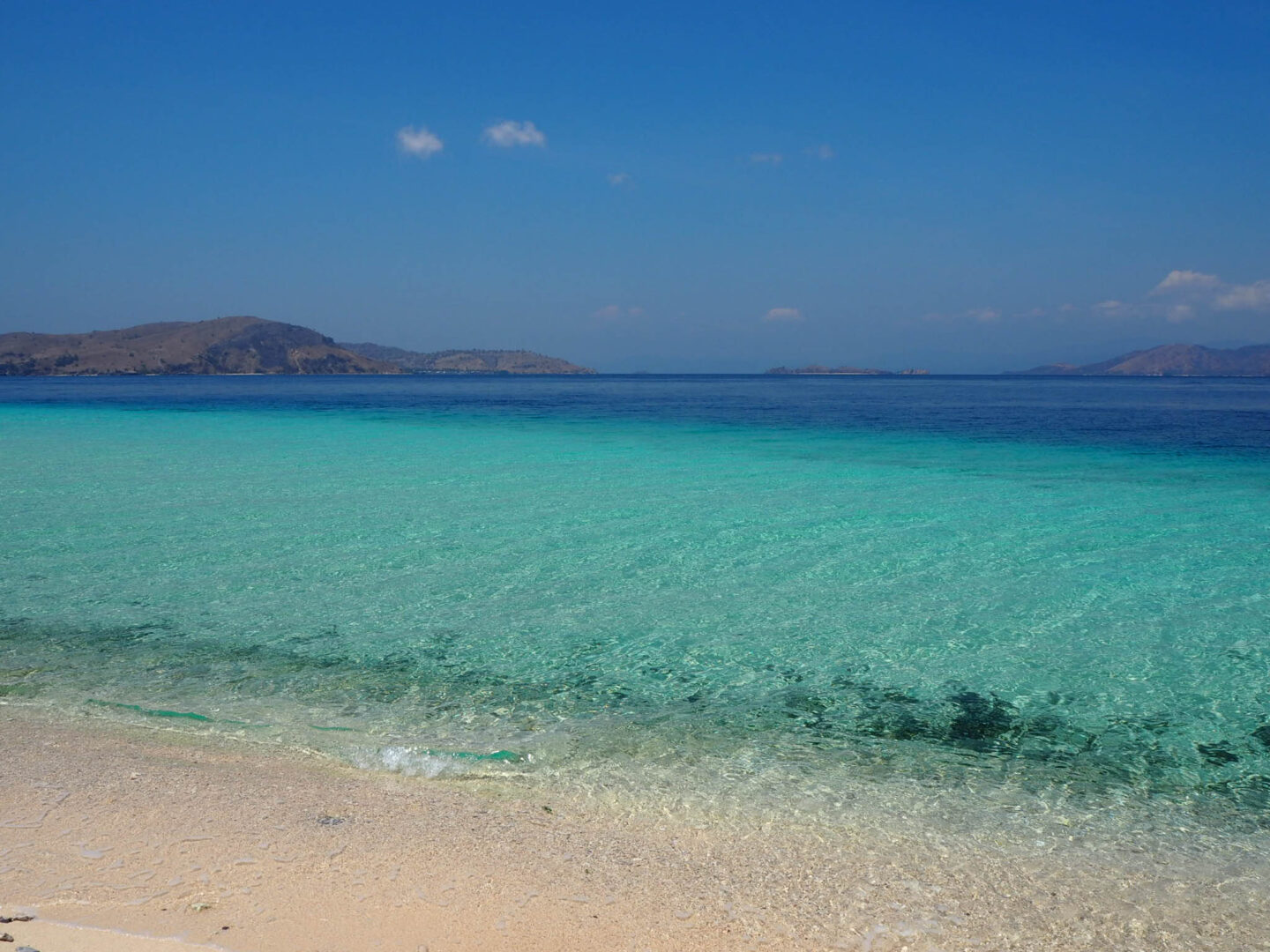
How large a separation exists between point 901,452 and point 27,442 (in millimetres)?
22516

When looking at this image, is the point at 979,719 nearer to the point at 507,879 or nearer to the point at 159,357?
the point at 507,879

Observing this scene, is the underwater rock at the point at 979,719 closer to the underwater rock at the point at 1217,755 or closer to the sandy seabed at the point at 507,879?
the underwater rock at the point at 1217,755

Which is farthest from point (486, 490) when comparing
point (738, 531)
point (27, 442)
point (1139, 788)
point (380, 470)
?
point (27, 442)

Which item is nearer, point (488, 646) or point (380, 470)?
point (488, 646)

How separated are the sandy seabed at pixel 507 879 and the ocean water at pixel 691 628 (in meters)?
0.39

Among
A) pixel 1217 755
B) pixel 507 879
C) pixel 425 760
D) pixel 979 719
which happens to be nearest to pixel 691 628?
pixel 979 719

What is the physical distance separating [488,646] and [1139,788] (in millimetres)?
4073

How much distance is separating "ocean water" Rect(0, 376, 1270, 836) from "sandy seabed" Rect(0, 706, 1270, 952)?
0.39 m

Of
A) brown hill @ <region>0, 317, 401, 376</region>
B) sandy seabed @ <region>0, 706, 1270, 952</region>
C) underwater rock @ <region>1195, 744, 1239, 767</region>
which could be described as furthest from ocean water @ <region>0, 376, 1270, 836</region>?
brown hill @ <region>0, 317, 401, 376</region>

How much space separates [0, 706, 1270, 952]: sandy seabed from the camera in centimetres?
285

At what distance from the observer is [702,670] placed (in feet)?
19.0

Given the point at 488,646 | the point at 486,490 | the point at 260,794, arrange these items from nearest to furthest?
the point at 260,794
the point at 488,646
the point at 486,490

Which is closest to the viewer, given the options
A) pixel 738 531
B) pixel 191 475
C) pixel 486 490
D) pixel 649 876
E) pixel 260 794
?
pixel 649 876

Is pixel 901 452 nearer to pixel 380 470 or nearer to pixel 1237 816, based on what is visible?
pixel 380 470
